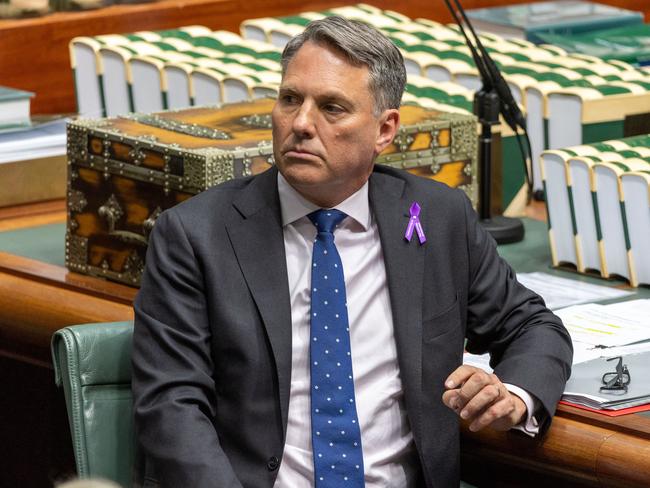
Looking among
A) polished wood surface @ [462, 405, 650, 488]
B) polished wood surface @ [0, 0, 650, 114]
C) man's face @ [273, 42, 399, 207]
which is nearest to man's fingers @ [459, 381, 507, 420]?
polished wood surface @ [462, 405, 650, 488]

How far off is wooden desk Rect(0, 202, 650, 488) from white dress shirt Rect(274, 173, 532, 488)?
0.50 ft

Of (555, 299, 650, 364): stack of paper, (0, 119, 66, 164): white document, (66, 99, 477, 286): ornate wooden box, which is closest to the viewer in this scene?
(555, 299, 650, 364): stack of paper

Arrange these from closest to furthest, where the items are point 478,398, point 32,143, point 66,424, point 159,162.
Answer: point 478,398 → point 159,162 → point 66,424 → point 32,143

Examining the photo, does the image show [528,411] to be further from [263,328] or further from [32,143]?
[32,143]

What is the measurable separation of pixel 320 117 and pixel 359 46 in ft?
0.38

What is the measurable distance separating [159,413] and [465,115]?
1.24m

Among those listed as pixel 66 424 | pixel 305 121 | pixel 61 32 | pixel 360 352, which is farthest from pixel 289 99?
pixel 61 32

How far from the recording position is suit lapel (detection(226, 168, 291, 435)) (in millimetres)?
2260

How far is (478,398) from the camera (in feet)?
7.18

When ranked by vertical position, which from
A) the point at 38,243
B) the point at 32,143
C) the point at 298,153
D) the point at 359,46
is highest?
the point at 359,46

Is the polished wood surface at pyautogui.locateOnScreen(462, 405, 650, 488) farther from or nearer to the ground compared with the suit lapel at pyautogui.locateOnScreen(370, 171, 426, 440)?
nearer to the ground

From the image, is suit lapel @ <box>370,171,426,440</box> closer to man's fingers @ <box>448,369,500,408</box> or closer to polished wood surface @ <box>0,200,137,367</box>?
man's fingers @ <box>448,369,500,408</box>

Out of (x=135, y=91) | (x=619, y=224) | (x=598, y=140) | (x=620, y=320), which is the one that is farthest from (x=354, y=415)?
(x=135, y=91)

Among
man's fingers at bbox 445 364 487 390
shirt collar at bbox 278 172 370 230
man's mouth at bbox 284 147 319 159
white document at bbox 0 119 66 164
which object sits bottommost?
white document at bbox 0 119 66 164
